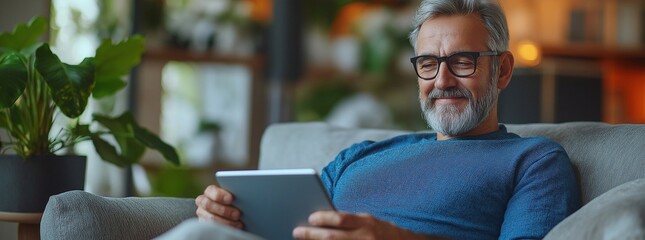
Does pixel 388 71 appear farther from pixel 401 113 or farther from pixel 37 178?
pixel 37 178

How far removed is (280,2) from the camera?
16.8 ft

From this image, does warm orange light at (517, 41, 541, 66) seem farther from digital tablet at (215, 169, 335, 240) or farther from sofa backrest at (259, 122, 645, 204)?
digital tablet at (215, 169, 335, 240)

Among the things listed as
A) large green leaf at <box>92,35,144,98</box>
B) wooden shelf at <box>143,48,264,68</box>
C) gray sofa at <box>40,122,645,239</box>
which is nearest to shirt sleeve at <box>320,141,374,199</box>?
gray sofa at <box>40,122,645,239</box>

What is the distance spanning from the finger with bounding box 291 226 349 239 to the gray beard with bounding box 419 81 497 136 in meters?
0.56

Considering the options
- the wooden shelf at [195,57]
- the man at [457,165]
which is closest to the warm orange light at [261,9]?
the wooden shelf at [195,57]

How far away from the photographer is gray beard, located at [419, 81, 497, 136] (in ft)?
6.72

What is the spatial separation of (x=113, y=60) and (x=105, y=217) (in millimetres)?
554

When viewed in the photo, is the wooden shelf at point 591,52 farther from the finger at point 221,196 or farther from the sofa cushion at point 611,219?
the sofa cushion at point 611,219

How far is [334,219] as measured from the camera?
5.16ft

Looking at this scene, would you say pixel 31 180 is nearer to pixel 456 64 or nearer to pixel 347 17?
pixel 456 64

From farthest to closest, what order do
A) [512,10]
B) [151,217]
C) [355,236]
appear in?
[512,10]
[151,217]
[355,236]

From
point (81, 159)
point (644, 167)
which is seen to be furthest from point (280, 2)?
point (644, 167)

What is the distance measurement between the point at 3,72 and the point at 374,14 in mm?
3890

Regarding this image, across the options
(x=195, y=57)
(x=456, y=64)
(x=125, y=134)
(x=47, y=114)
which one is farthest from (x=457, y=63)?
(x=195, y=57)
